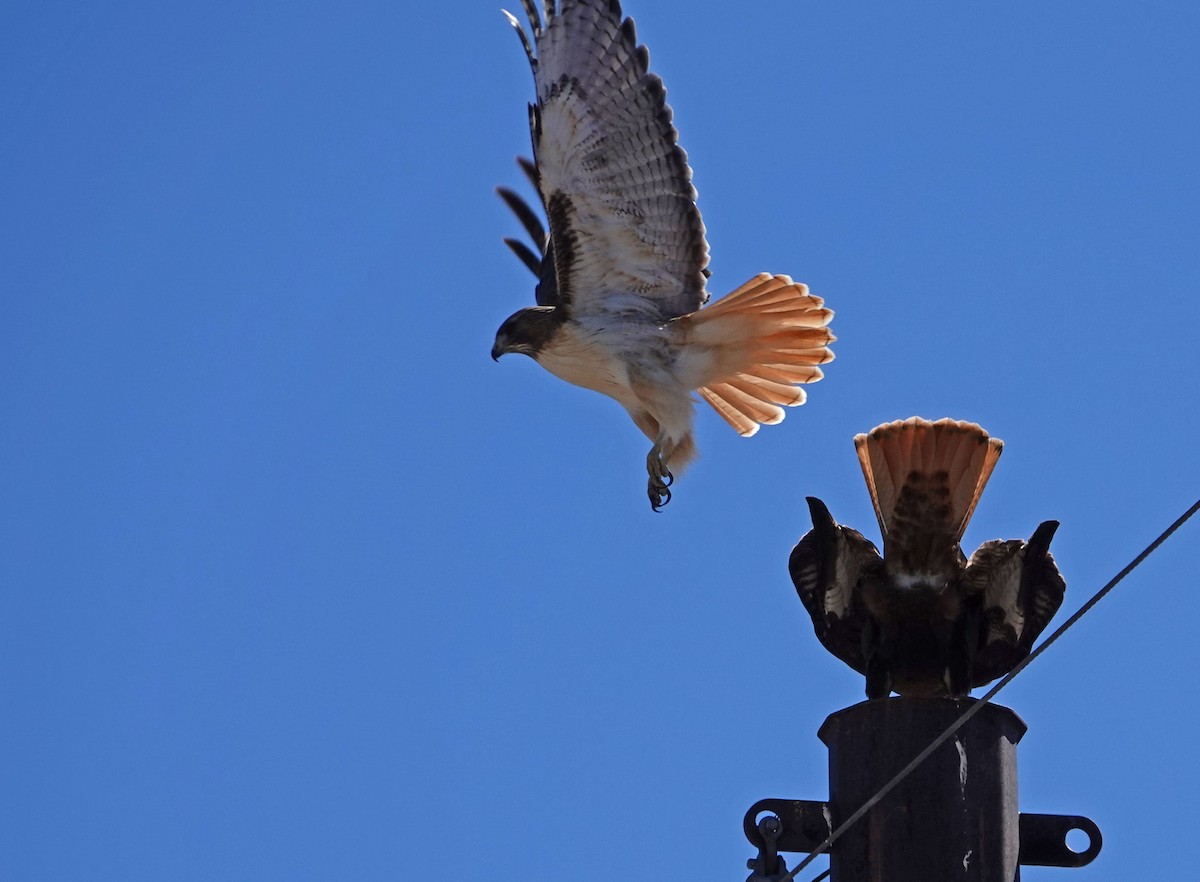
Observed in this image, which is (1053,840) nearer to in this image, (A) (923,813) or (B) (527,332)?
(A) (923,813)

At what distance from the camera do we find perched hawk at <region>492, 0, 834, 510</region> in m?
6.18

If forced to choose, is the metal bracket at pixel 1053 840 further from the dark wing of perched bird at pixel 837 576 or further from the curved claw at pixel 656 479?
the curved claw at pixel 656 479

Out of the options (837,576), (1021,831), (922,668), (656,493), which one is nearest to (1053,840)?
(1021,831)

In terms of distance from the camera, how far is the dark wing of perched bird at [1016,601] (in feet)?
10.2

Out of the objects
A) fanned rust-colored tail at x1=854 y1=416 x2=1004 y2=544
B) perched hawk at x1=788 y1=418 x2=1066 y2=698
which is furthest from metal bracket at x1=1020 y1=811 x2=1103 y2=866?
fanned rust-colored tail at x1=854 y1=416 x2=1004 y2=544

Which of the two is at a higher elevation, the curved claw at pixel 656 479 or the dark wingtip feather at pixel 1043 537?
the curved claw at pixel 656 479

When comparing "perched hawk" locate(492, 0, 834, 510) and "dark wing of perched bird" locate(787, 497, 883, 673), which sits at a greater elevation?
"perched hawk" locate(492, 0, 834, 510)

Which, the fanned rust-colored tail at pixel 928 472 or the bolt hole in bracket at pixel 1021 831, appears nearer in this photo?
the bolt hole in bracket at pixel 1021 831

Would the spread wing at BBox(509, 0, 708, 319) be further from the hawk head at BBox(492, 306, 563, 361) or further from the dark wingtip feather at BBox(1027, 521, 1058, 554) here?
the dark wingtip feather at BBox(1027, 521, 1058, 554)

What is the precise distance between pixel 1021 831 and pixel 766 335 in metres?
3.66

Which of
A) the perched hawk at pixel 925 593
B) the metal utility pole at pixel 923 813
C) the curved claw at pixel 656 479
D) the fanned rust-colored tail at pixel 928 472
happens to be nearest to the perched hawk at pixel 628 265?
the curved claw at pixel 656 479

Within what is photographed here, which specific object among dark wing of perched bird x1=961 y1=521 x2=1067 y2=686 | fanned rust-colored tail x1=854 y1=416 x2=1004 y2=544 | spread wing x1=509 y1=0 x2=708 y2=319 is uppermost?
spread wing x1=509 y1=0 x2=708 y2=319

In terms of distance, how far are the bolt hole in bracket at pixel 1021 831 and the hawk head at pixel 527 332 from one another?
3593mm

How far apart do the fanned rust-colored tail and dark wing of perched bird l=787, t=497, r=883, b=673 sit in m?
0.09
